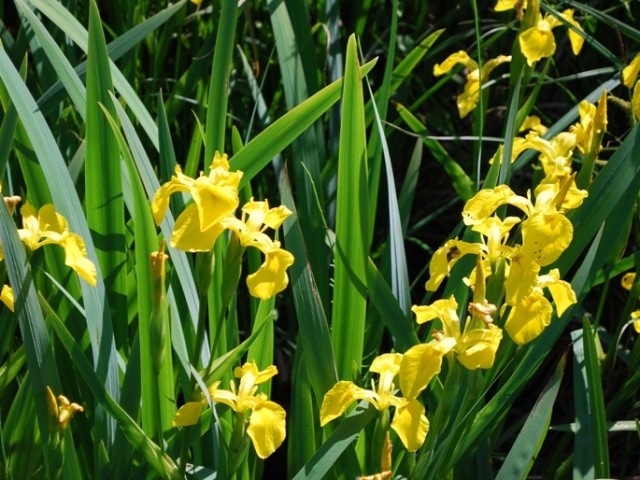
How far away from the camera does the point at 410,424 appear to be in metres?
0.90

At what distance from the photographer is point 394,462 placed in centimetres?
116

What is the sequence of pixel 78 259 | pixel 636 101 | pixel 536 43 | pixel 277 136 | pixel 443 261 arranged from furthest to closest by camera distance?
pixel 536 43
pixel 636 101
pixel 277 136
pixel 443 261
pixel 78 259

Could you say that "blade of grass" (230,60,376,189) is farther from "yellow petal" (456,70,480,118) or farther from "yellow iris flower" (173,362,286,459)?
"yellow petal" (456,70,480,118)

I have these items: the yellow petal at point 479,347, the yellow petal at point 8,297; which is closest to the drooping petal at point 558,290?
the yellow petal at point 479,347

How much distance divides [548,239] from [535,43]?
2.20 ft

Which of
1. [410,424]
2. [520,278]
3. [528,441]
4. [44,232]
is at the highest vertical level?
[44,232]

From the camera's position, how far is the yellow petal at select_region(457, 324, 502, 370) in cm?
86

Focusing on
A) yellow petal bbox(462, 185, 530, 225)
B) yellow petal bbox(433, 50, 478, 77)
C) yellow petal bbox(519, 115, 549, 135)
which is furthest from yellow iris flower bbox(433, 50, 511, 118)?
yellow petal bbox(462, 185, 530, 225)

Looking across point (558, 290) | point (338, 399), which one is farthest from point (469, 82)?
point (338, 399)

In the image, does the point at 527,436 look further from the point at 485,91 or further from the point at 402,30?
the point at 402,30

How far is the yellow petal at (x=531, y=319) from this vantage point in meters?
0.90

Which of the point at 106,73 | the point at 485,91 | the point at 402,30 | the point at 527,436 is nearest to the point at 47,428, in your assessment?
the point at 106,73

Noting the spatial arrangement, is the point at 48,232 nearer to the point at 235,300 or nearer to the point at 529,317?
the point at 235,300

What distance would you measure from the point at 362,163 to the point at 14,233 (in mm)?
446
